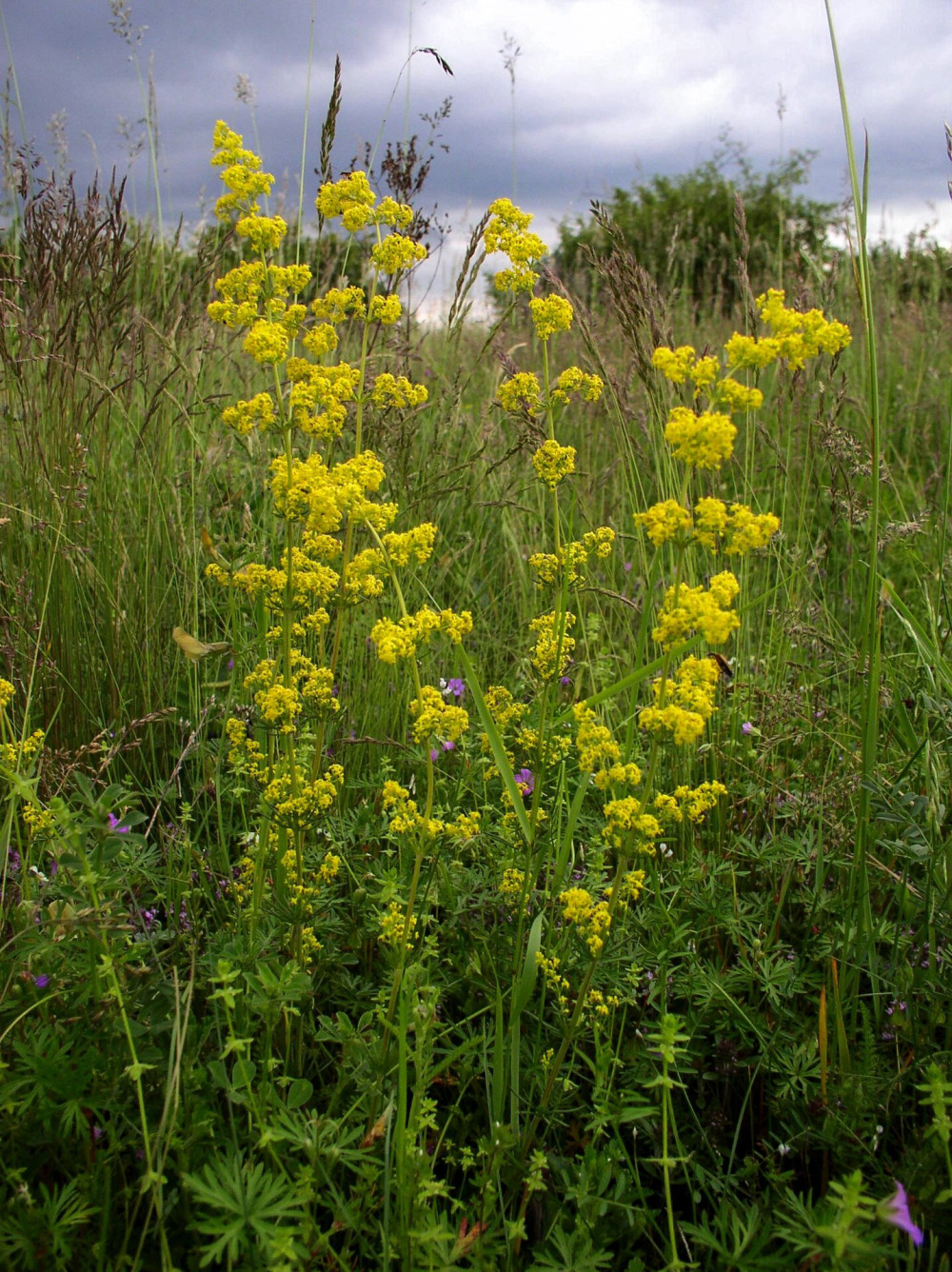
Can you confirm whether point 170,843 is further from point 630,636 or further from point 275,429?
point 630,636

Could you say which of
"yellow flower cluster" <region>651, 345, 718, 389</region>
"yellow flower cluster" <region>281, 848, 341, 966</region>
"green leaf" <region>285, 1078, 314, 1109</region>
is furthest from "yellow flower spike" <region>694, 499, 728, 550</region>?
"green leaf" <region>285, 1078, 314, 1109</region>

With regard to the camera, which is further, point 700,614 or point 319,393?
point 319,393

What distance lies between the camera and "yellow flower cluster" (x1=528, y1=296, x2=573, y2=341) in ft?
5.19

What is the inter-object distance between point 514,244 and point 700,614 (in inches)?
34.5

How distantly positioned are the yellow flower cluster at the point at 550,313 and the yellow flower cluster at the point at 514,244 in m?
0.09

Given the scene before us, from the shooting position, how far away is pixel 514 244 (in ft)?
Result: 5.40

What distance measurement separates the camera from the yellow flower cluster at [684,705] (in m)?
1.26

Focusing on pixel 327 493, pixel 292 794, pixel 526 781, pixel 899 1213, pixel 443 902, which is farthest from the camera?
pixel 526 781

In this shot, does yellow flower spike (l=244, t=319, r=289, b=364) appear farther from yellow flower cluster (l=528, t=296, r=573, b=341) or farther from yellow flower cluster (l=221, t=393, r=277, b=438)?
yellow flower cluster (l=528, t=296, r=573, b=341)

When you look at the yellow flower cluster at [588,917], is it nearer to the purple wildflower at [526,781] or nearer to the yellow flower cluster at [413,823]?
the yellow flower cluster at [413,823]

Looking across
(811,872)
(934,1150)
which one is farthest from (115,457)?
(934,1150)

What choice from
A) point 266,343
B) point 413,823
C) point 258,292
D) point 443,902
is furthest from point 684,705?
point 258,292

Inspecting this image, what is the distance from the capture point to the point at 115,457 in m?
3.32

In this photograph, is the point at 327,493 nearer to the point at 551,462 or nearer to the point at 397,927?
the point at 551,462
